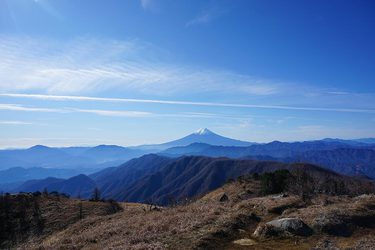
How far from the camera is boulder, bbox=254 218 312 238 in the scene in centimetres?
1991

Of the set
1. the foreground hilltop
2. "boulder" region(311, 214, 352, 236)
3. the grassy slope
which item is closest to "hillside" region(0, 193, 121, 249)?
the grassy slope

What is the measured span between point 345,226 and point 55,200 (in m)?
66.6

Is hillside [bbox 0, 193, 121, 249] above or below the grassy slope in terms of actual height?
below

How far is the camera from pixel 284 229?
2031cm

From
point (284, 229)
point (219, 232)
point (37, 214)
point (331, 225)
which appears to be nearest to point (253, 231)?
point (284, 229)

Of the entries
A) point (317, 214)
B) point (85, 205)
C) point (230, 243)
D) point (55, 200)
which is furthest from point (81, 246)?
point (55, 200)

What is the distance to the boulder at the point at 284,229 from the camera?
1991 cm

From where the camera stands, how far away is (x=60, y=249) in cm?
2120

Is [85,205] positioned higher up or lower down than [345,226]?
lower down

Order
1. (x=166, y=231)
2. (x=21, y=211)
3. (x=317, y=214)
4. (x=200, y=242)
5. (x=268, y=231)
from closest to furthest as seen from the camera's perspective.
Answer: (x=200, y=242) → (x=268, y=231) → (x=166, y=231) → (x=317, y=214) → (x=21, y=211)

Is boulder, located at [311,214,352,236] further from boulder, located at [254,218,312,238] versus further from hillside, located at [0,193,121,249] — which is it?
hillside, located at [0,193,121,249]

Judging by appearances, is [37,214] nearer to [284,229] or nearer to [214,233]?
[214,233]

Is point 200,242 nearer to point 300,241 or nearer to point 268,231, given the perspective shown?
point 268,231

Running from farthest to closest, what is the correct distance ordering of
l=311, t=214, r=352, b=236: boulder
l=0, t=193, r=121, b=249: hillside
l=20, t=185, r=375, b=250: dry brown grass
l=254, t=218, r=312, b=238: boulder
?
l=0, t=193, r=121, b=249: hillside
l=311, t=214, r=352, b=236: boulder
l=254, t=218, r=312, b=238: boulder
l=20, t=185, r=375, b=250: dry brown grass
